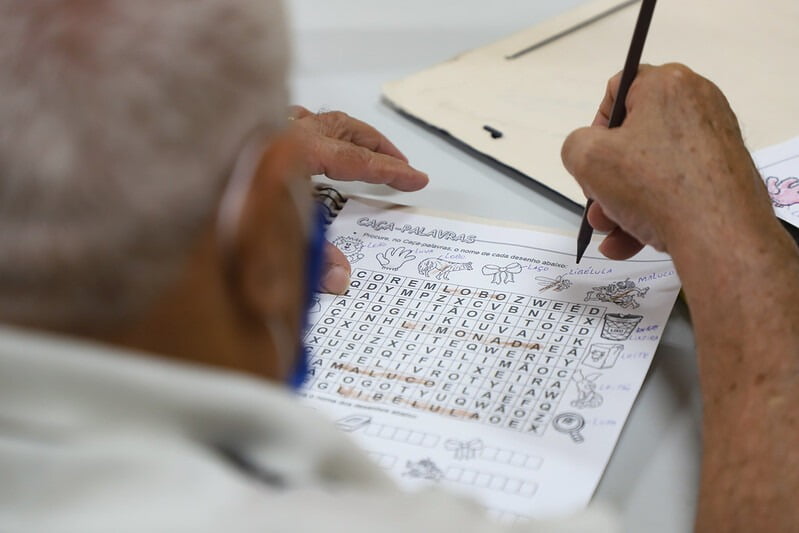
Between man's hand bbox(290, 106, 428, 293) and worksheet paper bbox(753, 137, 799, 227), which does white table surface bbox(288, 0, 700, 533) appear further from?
worksheet paper bbox(753, 137, 799, 227)

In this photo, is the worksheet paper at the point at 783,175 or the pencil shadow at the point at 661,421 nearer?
the pencil shadow at the point at 661,421

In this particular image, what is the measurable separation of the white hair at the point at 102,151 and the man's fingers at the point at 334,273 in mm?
447

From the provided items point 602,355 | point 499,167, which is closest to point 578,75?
point 499,167

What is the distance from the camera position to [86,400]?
0.42 meters

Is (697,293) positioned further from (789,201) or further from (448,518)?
(448,518)

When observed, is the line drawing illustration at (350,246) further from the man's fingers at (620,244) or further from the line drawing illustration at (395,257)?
the man's fingers at (620,244)

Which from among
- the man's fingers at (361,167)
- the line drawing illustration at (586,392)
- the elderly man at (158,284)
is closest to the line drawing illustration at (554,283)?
the line drawing illustration at (586,392)

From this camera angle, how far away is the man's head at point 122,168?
0.41 metres

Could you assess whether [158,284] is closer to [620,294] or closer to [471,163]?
[620,294]

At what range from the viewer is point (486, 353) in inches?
31.7

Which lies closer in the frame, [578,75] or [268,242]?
[268,242]

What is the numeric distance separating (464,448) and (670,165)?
1.00ft

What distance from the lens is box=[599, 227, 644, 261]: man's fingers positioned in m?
0.88

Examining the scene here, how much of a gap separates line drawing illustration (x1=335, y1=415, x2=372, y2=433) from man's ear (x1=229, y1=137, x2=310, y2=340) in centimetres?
28
